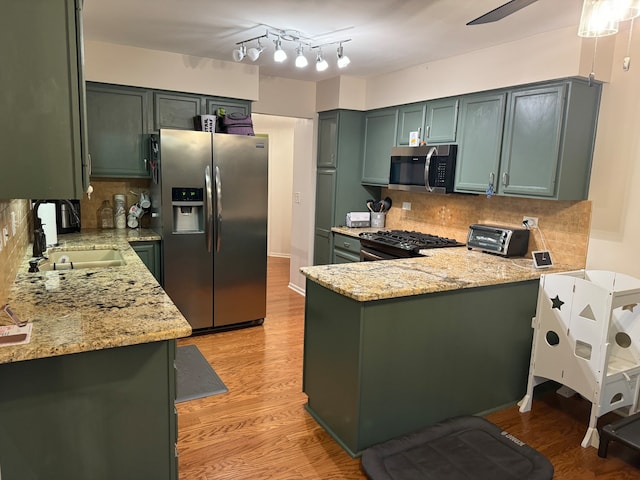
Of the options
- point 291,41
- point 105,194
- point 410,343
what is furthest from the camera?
point 105,194

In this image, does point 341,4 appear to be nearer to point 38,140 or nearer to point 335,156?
point 38,140

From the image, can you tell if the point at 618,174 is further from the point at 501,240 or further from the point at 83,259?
the point at 83,259

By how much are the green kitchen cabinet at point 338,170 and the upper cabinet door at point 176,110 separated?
1414 mm

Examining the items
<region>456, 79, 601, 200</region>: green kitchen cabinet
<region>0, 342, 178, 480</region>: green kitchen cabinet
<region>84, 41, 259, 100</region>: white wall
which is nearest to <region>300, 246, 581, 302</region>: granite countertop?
<region>456, 79, 601, 200</region>: green kitchen cabinet

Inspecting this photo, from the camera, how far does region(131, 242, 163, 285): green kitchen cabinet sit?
3.72 metres

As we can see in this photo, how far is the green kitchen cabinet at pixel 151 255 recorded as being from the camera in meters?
3.72

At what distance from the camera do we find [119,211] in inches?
161

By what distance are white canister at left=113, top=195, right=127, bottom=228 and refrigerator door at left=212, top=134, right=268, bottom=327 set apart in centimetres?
91

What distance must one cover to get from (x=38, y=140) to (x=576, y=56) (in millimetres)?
2985

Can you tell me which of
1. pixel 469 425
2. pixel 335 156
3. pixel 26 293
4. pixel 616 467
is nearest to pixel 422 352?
pixel 469 425

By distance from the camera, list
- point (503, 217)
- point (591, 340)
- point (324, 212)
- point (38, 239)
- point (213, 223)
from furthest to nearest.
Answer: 1. point (324, 212)
2. point (213, 223)
3. point (503, 217)
4. point (38, 239)
5. point (591, 340)

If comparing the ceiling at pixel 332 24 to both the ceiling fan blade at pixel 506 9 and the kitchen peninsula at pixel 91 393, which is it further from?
the kitchen peninsula at pixel 91 393

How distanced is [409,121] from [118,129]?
8.48 ft

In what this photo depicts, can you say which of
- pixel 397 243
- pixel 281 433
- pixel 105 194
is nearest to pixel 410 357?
pixel 281 433
